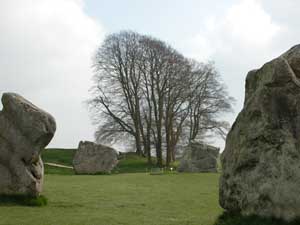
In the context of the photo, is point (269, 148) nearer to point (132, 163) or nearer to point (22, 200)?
point (22, 200)

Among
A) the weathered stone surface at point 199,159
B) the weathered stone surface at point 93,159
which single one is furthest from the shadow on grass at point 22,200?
the weathered stone surface at point 199,159

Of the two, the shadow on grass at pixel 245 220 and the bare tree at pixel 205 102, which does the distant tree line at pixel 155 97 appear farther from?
the shadow on grass at pixel 245 220

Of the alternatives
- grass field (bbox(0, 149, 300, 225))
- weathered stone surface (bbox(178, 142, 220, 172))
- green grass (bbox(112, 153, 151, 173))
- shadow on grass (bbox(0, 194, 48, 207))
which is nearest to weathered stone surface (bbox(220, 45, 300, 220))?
grass field (bbox(0, 149, 300, 225))

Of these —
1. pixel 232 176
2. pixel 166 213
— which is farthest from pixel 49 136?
pixel 232 176

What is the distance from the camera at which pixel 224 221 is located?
28.8 feet

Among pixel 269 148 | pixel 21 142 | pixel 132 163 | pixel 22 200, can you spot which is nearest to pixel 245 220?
pixel 269 148

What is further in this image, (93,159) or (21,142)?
(93,159)

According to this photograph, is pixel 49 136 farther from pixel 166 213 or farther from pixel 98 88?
pixel 98 88

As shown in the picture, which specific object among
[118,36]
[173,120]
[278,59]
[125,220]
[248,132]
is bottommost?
[125,220]

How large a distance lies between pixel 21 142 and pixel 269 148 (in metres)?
7.63

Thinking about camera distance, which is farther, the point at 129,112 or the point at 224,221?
the point at 129,112

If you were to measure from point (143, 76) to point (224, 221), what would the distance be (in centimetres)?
4112

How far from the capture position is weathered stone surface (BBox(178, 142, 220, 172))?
33.3 meters

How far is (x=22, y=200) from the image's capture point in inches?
520
